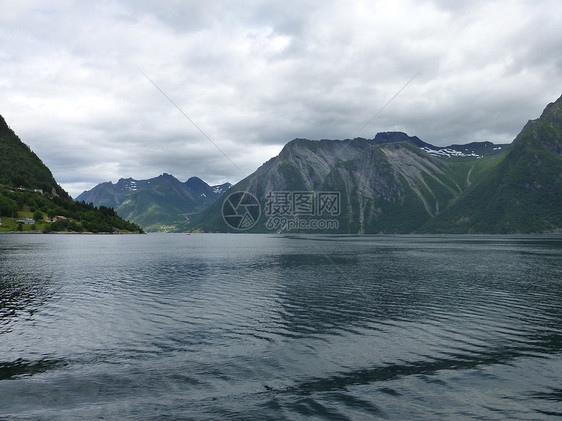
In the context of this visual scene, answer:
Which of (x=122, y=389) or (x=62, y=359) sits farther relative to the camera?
(x=62, y=359)

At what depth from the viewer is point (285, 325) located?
41719 millimetres

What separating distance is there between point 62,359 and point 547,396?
35914mm

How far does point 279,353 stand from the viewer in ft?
105

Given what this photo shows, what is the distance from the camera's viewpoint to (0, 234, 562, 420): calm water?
22328 mm

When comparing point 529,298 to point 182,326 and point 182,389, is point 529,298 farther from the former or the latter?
point 182,389

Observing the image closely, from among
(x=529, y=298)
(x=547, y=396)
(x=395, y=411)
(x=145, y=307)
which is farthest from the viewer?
(x=529, y=298)

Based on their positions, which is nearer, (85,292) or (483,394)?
(483,394)

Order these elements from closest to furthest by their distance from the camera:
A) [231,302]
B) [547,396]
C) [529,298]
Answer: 1. [547,396]
2. [231,302]
3. [529,298]

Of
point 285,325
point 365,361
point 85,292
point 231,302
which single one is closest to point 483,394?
point 365,361

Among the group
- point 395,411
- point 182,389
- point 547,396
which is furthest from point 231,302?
point 547,396

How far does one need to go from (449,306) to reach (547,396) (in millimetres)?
28638

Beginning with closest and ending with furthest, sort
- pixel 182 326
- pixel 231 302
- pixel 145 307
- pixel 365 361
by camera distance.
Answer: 1. pixel 365 361
2. pixel 182 326
3. pixel 145 307
4. pixel 231 302

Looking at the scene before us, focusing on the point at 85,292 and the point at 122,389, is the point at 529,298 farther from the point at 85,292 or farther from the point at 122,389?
the point at 85,292

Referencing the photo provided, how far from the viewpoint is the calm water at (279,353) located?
2233cm
